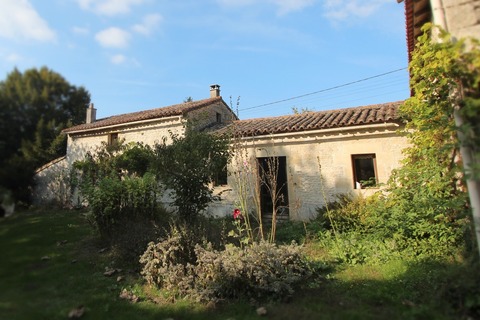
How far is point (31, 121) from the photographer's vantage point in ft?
7.26

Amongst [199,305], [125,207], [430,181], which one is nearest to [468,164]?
[430,181]

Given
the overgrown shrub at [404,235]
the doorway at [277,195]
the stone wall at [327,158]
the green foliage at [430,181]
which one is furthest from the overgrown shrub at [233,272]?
the doorway at [277,195]

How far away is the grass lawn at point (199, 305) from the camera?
10.4ft

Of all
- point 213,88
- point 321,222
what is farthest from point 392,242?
point 213,88

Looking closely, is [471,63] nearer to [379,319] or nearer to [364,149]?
[379,319]

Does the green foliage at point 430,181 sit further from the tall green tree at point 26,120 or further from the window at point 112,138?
the window at point 112,138

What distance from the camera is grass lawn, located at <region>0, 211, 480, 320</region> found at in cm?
316

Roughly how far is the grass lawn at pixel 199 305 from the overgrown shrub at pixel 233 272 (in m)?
0.20

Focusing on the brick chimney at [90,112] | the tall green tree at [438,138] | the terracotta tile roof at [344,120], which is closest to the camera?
the brick chimney at [90,112]

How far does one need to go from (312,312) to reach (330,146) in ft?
23.5

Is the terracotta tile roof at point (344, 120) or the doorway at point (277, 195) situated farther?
the doorway at point (277, 195)

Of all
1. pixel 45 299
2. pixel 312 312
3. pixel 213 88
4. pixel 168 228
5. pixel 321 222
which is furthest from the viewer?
pixel 213 88

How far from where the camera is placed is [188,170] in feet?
22.3

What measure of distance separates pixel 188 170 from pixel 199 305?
3.20m
